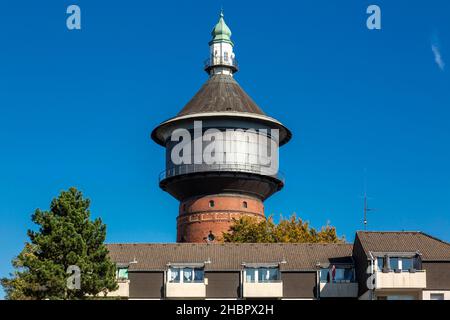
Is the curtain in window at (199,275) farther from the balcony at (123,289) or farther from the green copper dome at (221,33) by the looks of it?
the green copper dome at (221,33)

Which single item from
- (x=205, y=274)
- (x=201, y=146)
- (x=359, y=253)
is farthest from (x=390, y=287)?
(x=201, y=146)

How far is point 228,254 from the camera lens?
79562mm

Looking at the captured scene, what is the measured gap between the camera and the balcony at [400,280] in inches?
2844

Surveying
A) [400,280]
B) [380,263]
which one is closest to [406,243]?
[380,263]

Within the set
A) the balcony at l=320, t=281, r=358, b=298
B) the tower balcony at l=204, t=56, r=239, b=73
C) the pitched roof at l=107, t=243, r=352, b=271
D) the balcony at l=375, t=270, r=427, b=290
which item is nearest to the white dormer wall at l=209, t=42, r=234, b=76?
the tower balcony at l=204, t=56, r=239, b=73

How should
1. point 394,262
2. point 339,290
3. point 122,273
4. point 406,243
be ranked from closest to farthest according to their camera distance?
point 394,262 < point 339,290 < point 406,243 < point 122,273

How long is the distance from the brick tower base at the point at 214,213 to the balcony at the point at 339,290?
1802 cm

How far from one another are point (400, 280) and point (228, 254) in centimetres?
1494

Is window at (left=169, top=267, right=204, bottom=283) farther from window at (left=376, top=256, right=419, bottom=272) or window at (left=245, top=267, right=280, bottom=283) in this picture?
window at (left=376, top=256, right=419, bottom=272)

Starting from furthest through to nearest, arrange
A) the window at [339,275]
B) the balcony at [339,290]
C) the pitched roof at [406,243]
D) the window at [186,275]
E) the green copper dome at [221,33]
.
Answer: the green copper dome at [221,33]
the window at [339,275]
the window at [186,275]
the balcony at [339,290]
the pitched roof at [406,243]

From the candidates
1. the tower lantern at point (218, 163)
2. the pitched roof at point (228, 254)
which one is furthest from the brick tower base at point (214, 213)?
the pitched roof at point (228, 254)

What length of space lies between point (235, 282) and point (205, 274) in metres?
2.52

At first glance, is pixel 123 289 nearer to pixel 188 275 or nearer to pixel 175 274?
pixel 175 274
